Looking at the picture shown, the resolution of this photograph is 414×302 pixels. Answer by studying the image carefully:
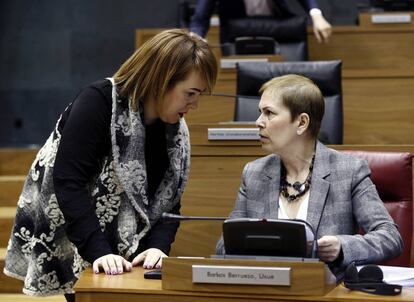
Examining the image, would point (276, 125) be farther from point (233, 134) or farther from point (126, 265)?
point (233, 134)

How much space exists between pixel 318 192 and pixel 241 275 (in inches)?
15.9

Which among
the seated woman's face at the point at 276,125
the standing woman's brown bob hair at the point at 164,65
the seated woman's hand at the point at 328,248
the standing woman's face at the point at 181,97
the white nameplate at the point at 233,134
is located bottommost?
the seated woman's hand at the point at 328,248

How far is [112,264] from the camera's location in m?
1.43

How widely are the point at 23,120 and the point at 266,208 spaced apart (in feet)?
9.24

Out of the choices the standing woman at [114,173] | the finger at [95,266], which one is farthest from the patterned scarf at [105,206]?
the finger at [95,266]

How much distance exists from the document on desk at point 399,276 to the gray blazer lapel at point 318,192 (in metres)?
0.19

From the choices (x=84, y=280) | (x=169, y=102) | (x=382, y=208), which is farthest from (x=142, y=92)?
(x=382, y=208)

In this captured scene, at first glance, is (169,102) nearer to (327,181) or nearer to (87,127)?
(87,127)

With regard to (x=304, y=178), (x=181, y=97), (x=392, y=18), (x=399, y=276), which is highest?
(x=392, y=18)

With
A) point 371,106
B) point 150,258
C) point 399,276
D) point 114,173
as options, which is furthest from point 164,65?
point 371,106

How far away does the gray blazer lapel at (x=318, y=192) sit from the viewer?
5.38 feet

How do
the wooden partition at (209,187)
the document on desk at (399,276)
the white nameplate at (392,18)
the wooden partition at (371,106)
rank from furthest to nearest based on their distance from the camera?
1. the white nameplate at (392,18)
2. the wooden partition at (371,106)
3. the wooden partition at (209,187)
4. the document on desk at (399,276)

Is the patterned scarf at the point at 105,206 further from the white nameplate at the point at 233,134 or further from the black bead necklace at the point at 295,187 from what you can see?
the white nameplate at the point at 233,134

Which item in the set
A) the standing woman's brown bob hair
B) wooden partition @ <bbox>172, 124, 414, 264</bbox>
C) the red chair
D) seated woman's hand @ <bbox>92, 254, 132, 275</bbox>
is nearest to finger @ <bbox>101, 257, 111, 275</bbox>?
seated woman's hand @ <bbox>92, 254, 132, 275</bbox>
